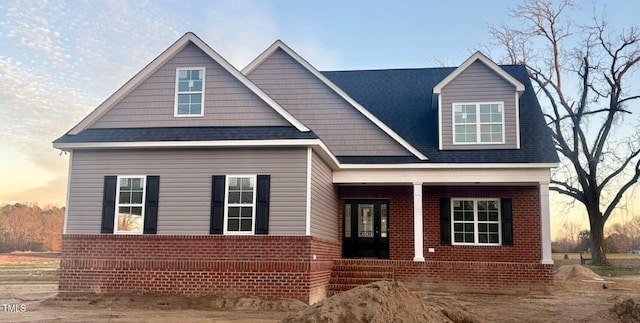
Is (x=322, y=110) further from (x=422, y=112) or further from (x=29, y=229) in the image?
(x=29, y=229)

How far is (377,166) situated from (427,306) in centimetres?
792

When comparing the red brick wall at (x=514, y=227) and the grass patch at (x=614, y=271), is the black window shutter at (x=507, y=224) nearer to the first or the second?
the red brick wall at (x=514, y=227)

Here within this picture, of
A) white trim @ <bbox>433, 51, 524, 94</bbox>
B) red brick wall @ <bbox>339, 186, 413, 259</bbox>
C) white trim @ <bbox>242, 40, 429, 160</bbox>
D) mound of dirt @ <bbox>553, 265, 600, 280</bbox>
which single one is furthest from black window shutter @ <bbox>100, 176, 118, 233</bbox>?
mound of dirt @ <bbox>553, 265, 600, 280</bbox>

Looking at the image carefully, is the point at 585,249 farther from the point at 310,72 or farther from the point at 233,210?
the point at 233,210

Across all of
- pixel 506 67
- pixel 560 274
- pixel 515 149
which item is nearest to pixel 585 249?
pixel 560 274

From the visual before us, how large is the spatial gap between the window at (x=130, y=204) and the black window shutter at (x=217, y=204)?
1763 mm

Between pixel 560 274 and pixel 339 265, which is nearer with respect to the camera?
pixel 339 265

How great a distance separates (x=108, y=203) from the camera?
543 inches

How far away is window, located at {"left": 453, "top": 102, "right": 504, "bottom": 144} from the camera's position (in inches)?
677

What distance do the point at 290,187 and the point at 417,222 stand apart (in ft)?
15.3

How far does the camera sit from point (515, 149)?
16.9 m

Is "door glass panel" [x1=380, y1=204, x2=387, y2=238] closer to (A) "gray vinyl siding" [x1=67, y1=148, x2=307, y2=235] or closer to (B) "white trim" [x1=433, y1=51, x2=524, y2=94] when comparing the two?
(B) "white trim" [x1=433, y1=51, x2=524, y2=94]

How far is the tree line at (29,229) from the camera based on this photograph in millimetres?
32844

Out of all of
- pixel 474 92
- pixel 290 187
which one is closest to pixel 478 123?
pixel 474 92
